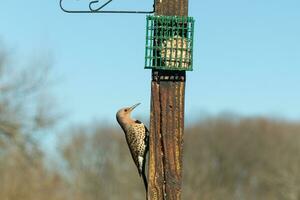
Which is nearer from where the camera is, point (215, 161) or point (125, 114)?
point (125, 114)

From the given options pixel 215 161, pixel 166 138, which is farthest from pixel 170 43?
pixel 215 161

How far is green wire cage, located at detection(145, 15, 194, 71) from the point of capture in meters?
7.40

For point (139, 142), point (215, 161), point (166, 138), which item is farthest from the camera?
point (215, 161)

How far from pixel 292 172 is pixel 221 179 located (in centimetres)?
377

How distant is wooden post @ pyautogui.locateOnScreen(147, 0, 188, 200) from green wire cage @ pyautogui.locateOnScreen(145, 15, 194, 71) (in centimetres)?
14

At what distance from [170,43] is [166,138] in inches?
29.2

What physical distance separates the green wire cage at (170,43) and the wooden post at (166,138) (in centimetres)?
14

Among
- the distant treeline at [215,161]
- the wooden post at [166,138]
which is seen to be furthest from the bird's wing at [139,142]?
the distant treeline at [215,161]

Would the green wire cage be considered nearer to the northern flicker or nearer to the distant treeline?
the northern flicker

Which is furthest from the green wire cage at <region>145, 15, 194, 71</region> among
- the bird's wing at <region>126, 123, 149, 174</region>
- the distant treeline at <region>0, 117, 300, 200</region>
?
the distant treeline at <region>0, 117, 300, 200</region>

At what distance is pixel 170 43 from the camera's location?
752 cm

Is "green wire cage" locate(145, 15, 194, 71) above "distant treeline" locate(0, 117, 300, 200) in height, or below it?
above

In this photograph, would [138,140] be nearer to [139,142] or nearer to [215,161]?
[139,142]

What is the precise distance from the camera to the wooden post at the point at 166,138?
7266mm
